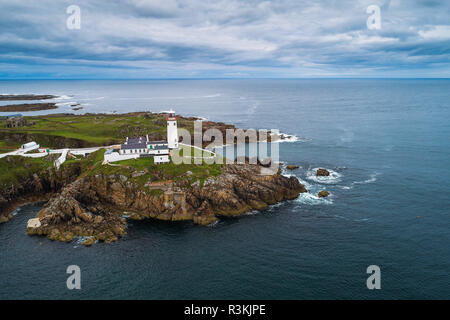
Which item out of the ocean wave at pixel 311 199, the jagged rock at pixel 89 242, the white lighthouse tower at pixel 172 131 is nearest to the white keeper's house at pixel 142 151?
the white lighthouse tower at pixel 172 131

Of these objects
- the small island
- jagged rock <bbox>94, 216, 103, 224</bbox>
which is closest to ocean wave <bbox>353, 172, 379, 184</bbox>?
the small island

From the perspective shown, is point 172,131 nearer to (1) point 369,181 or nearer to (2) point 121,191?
(2) point 121,191

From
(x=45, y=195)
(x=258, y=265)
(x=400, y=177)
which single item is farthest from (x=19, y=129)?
(x=400, y=177)

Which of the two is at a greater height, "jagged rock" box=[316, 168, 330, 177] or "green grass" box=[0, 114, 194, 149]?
"green grass" box=[0, 114, 194, 149]

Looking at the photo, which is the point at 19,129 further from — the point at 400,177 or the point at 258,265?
the point at 400,177

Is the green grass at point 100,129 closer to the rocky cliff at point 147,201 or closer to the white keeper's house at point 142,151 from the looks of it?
the white keeper's house at point 142,151

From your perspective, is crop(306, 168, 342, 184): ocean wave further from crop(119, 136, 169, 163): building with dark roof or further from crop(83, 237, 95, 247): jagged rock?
crop(83, 237, 95, 247): jagged rock

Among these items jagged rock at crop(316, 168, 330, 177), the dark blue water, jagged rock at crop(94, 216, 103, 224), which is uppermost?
jagged rock at crop(316, 168, 330, 177)

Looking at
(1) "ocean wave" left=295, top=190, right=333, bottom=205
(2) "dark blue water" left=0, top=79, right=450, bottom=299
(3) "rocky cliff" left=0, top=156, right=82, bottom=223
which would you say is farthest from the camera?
(3) "rocky cliff" left=0, top=156, right=82, bottom=223
